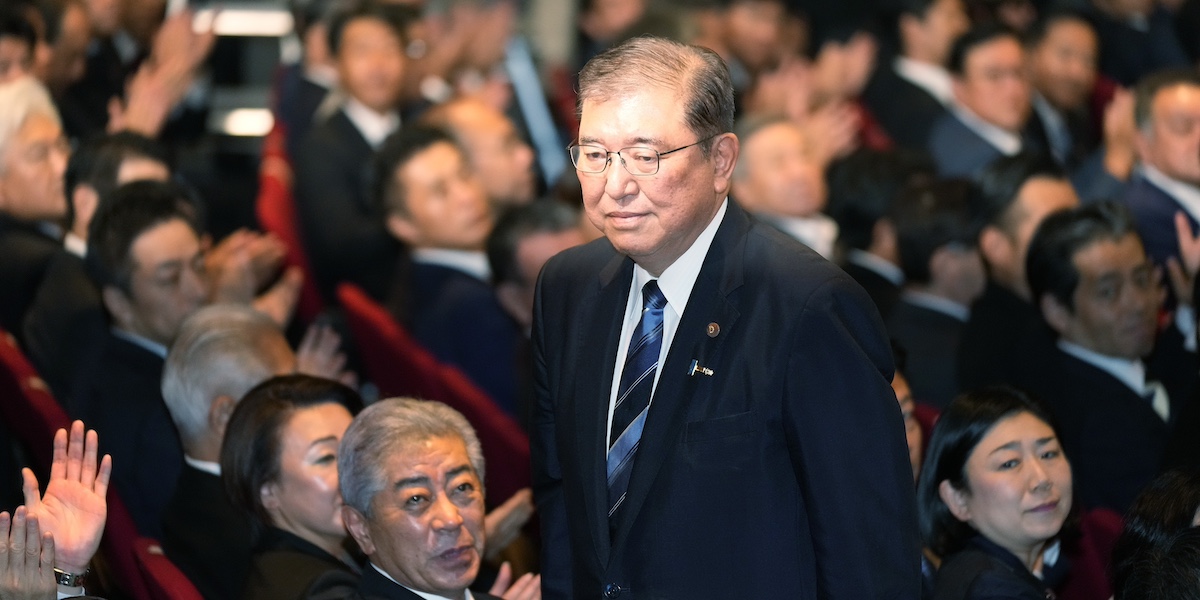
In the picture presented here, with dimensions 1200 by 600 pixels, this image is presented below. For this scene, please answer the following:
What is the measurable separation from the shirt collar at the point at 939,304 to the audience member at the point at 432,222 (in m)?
1.33

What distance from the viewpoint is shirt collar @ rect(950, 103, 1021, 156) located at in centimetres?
622

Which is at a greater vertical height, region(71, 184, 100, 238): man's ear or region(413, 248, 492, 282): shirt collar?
region(71, 184, 100, 238): man's ear

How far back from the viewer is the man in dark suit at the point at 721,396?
1.83 m

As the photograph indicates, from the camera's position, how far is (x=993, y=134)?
6270mm

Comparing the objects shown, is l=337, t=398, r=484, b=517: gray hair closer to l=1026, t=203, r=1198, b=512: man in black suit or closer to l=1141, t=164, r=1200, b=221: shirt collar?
l=1026, t=203, r=1198, b=512: man in black suit

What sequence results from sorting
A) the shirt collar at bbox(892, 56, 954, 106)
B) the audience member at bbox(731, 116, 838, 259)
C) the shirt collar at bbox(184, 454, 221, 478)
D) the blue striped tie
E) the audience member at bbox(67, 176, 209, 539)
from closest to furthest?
the blue striped tie → the shirt collar at bbox(184, 454, 221, 478) → the audience member at bbox(67, 176, 209, 539) → the audience member at bbox(731, 116, 838, 259) → the shirt collar at bbox(892, 56, 954, 106)

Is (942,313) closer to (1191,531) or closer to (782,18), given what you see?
(1191,531)

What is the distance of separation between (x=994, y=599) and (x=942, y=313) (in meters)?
1.96

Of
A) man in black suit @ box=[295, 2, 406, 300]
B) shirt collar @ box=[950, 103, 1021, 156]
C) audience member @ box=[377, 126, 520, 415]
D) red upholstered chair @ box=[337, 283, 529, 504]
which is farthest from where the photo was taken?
shirt collar @ box=[950, 103, 1021, 156]

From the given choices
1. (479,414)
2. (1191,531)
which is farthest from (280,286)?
(1191,531)

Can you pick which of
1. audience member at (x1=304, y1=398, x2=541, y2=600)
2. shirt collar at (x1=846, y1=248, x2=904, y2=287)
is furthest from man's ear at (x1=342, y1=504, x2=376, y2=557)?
shirt collar at (x1=846, y1=248, x2=904, y2=287)

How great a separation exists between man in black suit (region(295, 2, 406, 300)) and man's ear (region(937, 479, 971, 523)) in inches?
112

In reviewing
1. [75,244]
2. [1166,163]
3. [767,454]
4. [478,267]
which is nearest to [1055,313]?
[1166,163]

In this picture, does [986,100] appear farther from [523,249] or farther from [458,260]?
[523,249]
